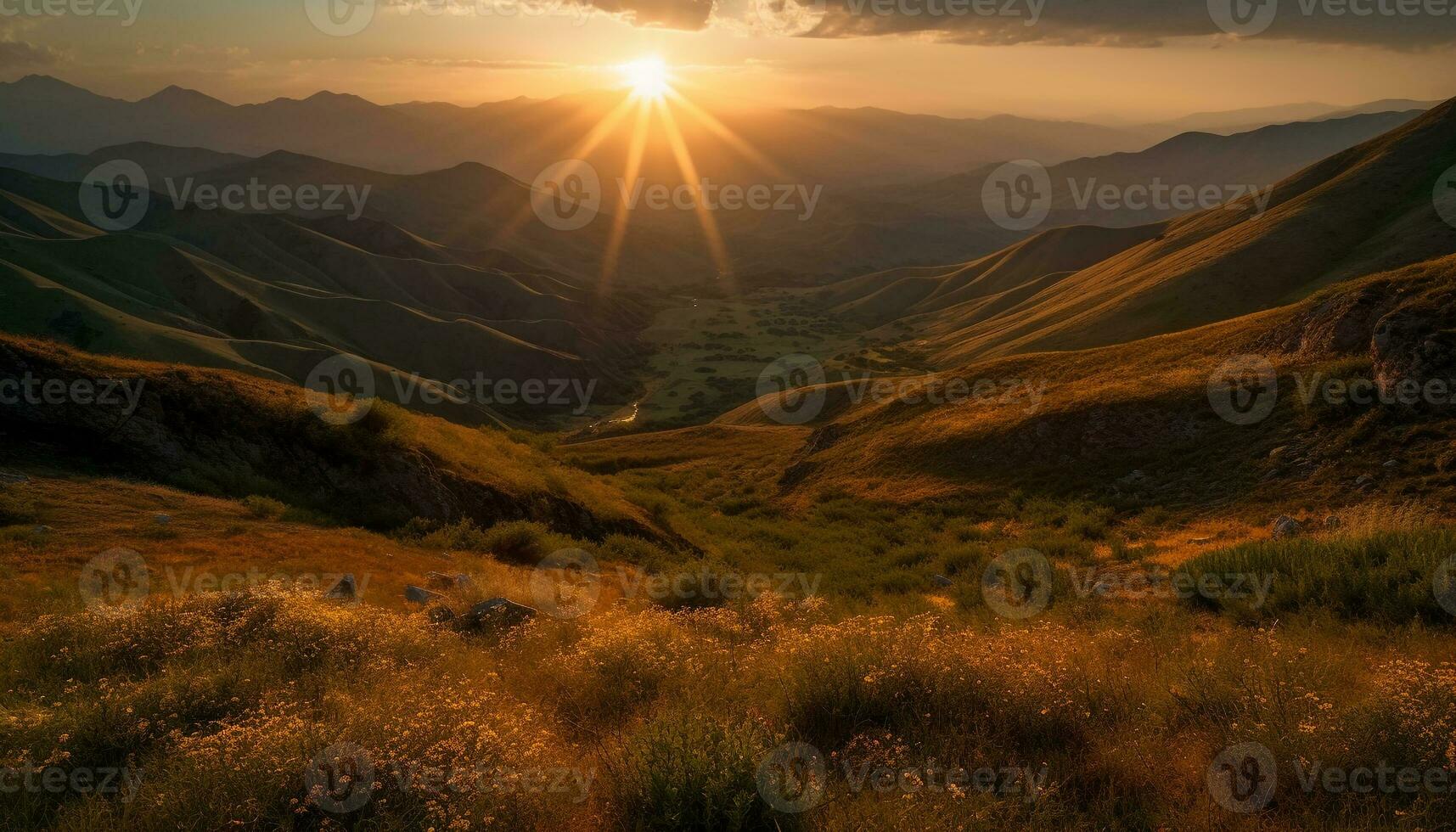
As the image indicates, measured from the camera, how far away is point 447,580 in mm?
12453

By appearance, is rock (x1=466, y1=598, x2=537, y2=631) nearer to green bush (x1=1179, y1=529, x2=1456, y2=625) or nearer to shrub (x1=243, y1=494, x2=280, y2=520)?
shrub (x1=243, y1=494, x2=280, y2=520)

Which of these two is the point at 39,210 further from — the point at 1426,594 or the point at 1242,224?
the point at 1242,224

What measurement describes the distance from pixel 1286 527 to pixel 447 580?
17177mm

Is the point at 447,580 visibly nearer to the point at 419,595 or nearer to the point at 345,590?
the point at 419,595

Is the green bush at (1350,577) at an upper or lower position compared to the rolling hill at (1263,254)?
lower

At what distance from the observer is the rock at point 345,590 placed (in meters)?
9.86

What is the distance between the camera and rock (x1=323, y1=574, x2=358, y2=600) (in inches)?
388

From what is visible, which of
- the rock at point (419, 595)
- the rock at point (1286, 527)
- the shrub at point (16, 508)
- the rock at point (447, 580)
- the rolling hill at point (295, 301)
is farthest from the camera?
the rolling hill at point (295, 301)

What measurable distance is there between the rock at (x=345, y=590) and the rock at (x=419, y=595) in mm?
730

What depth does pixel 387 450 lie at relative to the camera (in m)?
17.5

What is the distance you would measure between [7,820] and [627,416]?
3244 inches

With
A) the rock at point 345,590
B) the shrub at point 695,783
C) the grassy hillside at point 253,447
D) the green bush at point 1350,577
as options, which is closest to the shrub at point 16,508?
the grassy hillside at point 253,447

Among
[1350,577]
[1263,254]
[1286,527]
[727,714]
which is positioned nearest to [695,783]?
[727,714]

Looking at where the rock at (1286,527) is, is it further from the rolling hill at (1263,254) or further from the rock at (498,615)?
the rolling hill at (1263,254)
